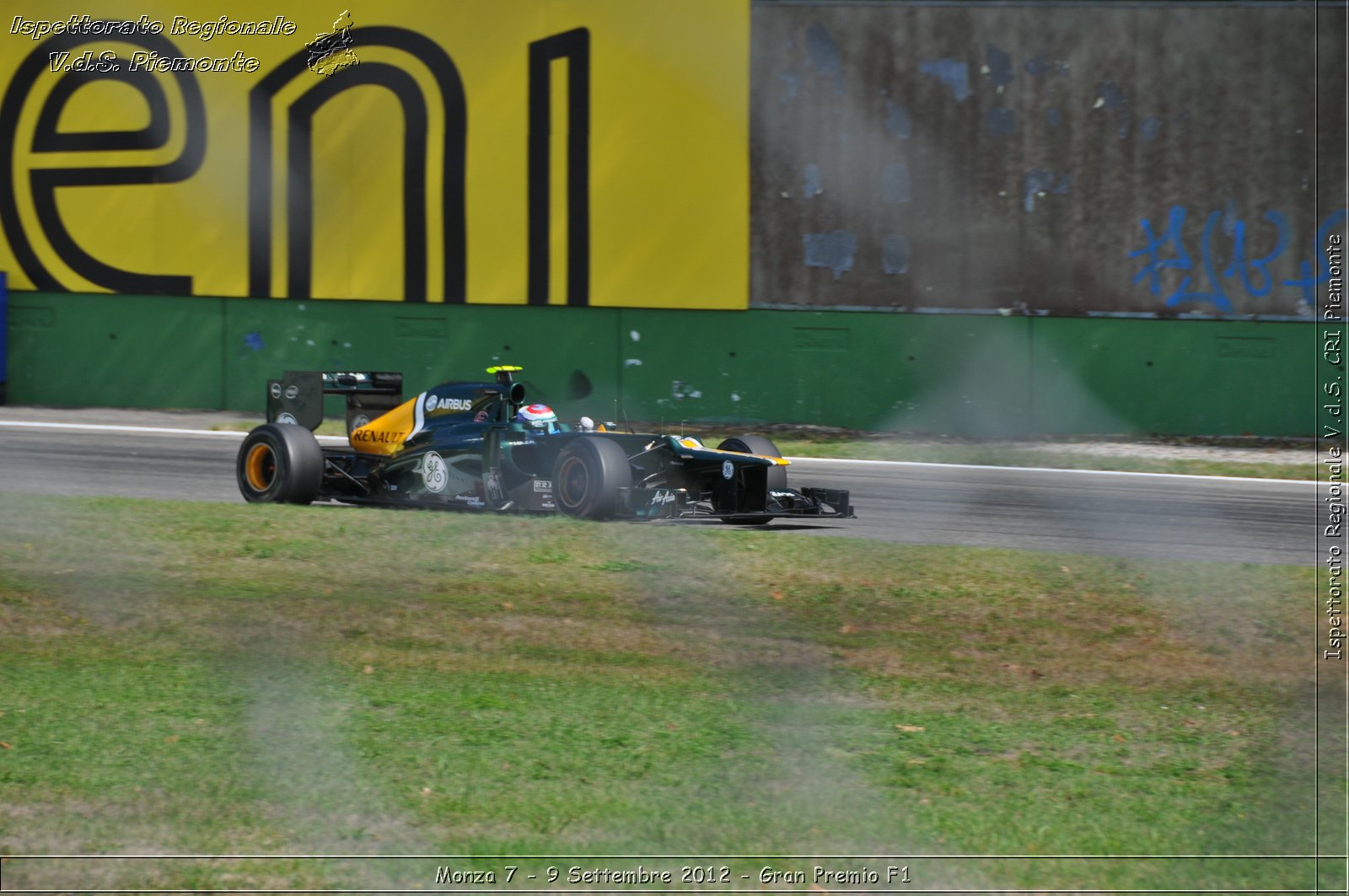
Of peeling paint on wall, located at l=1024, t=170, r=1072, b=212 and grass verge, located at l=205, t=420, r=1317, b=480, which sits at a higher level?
peeling paint on wall, located at l=1024, t=170, r=1072, b=212

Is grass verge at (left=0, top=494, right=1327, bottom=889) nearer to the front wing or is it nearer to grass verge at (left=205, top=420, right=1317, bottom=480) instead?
the front wing

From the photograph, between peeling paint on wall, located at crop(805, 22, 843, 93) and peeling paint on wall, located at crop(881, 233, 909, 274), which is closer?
peeling paint on wall, located at crop(881, 233, 909, 274)

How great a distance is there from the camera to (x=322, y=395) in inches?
537

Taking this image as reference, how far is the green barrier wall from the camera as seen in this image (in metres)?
20.8

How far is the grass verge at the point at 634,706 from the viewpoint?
5.69 meters

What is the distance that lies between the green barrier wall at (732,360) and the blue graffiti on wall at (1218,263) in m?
0.46

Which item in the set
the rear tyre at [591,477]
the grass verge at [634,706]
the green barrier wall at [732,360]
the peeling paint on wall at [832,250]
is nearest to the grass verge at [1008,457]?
the green barrier wall at [732,360]

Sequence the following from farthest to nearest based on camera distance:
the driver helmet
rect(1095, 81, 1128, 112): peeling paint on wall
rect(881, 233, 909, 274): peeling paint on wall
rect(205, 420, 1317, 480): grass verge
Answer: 1. rect(881, 233, 909, 274): peeling paint on wall
2. rect(1095, 81, 1128, 112): peeling paint on wall
3. rect(205, 420, 1317, 480): grass verge
4. the driver helmet

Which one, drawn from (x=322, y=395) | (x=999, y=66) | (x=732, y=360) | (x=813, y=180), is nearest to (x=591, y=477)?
(x=322, y=395)

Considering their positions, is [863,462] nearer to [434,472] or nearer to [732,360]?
[732,360]

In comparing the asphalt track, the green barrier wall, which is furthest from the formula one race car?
the green barrier wall

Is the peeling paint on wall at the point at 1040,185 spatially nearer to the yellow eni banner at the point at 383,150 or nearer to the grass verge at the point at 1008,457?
the grass verge at the point at 1008,457

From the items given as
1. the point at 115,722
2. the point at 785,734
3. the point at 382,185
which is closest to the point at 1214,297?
the point at 382,185

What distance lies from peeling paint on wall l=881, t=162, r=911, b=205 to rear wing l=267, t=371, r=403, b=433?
376 inches
